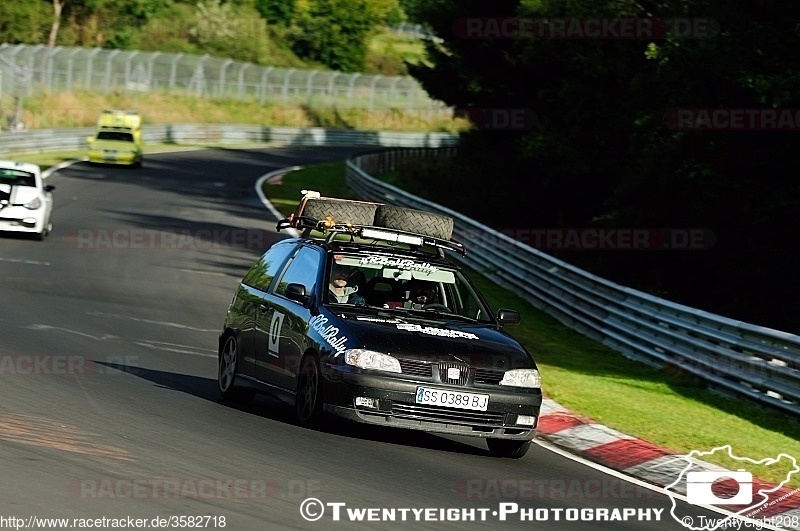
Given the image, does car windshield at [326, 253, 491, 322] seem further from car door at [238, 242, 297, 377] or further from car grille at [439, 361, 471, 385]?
car grille at [439, 361, 471, 385]

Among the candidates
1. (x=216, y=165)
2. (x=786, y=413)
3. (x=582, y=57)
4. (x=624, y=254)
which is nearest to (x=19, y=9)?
(x=216, y=165)

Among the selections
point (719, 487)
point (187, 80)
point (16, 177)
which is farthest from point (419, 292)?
point (187, 80)

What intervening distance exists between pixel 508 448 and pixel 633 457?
1.17 meters

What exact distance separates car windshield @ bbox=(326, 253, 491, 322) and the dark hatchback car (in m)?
0.01

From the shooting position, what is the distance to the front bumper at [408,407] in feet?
32.9

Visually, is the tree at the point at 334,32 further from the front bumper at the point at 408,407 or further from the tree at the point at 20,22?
the front bumper at the point at 408,407

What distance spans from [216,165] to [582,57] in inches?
766

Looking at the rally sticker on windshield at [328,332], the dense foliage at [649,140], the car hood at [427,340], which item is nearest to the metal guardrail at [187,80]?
the dense foliage at [649,140]

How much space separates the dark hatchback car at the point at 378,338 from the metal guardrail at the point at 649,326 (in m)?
4.98

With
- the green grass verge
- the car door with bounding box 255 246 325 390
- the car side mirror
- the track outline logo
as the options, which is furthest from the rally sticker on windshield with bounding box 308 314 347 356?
the green grass verge

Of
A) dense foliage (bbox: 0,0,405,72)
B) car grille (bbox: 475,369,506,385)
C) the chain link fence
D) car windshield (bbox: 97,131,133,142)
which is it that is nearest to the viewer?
car grille (bbox: 475,369,506,385)

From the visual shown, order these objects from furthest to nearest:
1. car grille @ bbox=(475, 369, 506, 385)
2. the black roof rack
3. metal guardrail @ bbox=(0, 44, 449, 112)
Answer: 1. metal guardrail @ bbox=(0, 44, 449, 112)
2. the black roof rack
3. car grille @ bbox=(475, 369, 506, 385)

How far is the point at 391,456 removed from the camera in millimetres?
9812

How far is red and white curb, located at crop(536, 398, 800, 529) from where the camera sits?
9.80 meters
